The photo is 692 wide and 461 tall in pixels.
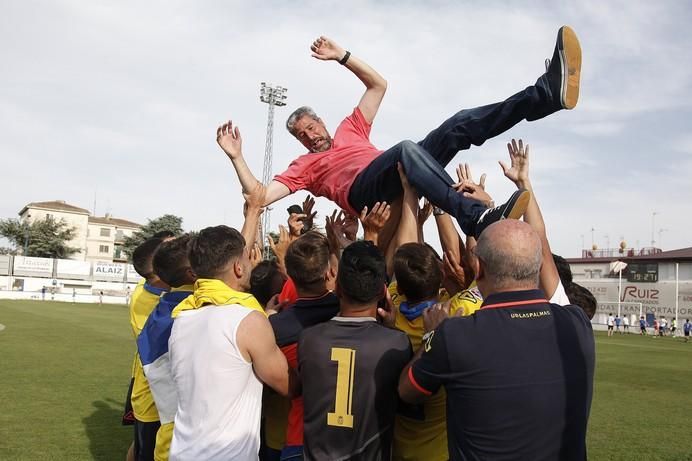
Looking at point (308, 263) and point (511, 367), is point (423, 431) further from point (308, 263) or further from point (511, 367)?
point (308, 263)

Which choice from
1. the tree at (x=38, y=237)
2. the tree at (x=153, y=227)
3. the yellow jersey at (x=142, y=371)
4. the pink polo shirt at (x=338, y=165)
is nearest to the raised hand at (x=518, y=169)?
the pink polo shirt at (x=338, y=165)

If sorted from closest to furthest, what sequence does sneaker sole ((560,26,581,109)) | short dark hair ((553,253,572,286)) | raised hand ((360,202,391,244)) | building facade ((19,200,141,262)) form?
1. sneaker sole ((560,26,581,109))
2. raised hand ((360,202,391,244))
3. short dark hair ((553,253,572,286))
4. building facade ((19,200,141,262))

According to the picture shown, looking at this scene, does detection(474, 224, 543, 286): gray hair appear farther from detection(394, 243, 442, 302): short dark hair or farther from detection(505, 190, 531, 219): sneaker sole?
detection(394, 243, 442, 302): short dark hair

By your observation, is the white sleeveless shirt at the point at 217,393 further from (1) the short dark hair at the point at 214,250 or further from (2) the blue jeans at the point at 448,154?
(2) the blue jeans at the point at 448,154

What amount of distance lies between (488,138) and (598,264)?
64.9 m

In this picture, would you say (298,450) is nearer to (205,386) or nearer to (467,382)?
(205,386)

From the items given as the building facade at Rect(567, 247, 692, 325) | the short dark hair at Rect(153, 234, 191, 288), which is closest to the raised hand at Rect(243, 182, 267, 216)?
the short dark hair at Rect(153, 234, 191, 288)

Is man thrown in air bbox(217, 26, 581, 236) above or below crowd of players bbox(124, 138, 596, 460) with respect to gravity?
above

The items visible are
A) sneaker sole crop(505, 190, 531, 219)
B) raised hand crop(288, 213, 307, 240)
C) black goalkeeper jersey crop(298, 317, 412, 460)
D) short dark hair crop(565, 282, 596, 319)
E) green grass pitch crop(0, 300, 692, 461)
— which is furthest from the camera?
green grass pitch crop(0, 300, 692, 461)

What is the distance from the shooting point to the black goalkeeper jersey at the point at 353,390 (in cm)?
311

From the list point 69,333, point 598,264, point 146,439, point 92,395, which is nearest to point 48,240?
point 69,333

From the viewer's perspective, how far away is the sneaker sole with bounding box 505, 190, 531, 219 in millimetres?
3340

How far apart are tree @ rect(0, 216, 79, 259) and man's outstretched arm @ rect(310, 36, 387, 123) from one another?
82.6m

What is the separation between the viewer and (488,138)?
4.20 m
